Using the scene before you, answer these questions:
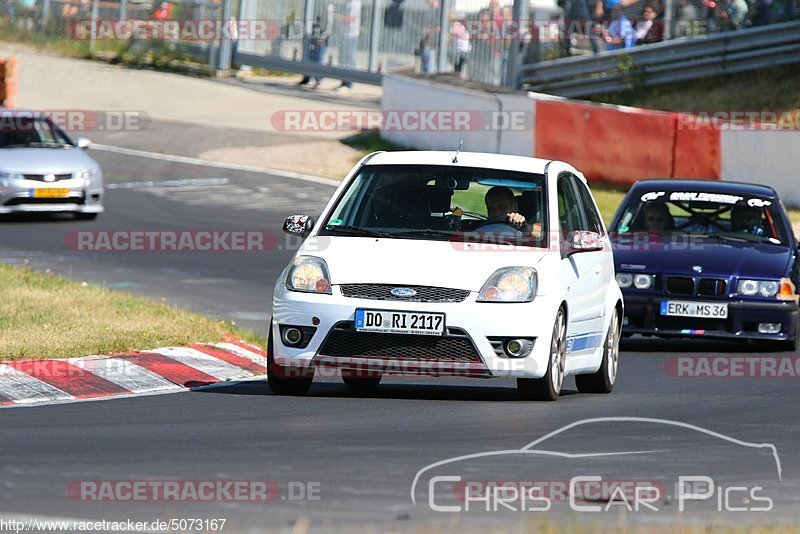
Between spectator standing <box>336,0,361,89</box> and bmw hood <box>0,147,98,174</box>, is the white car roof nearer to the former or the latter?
bmw hood <box>0,147,98,174</box>

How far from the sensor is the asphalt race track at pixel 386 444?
6324 millimetres

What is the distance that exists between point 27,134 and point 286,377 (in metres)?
13.9

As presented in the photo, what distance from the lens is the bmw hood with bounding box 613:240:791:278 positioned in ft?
44.5

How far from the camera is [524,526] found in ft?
20.0

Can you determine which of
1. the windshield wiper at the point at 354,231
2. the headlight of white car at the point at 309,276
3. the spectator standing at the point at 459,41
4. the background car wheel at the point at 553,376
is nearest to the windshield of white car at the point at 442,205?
the windshield wiper at the point at 354,231

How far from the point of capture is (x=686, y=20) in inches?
1277

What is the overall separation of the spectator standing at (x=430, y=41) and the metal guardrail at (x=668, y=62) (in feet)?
11.2

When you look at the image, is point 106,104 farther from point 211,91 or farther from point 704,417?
point 704,417

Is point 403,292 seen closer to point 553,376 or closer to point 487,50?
point 553,376

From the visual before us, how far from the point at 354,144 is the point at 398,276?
23666mm

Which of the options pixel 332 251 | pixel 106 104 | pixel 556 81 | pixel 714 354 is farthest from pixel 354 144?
pixel 332 251

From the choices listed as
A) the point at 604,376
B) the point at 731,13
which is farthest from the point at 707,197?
the point at 731,13

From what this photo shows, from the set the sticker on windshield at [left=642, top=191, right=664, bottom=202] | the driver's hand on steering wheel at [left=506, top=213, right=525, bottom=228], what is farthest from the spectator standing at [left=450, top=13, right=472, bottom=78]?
the driver's hand on steering wheel at [left=506, top=213, right=525, bottom=228]

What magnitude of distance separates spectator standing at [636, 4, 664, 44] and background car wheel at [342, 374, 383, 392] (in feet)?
74.5
